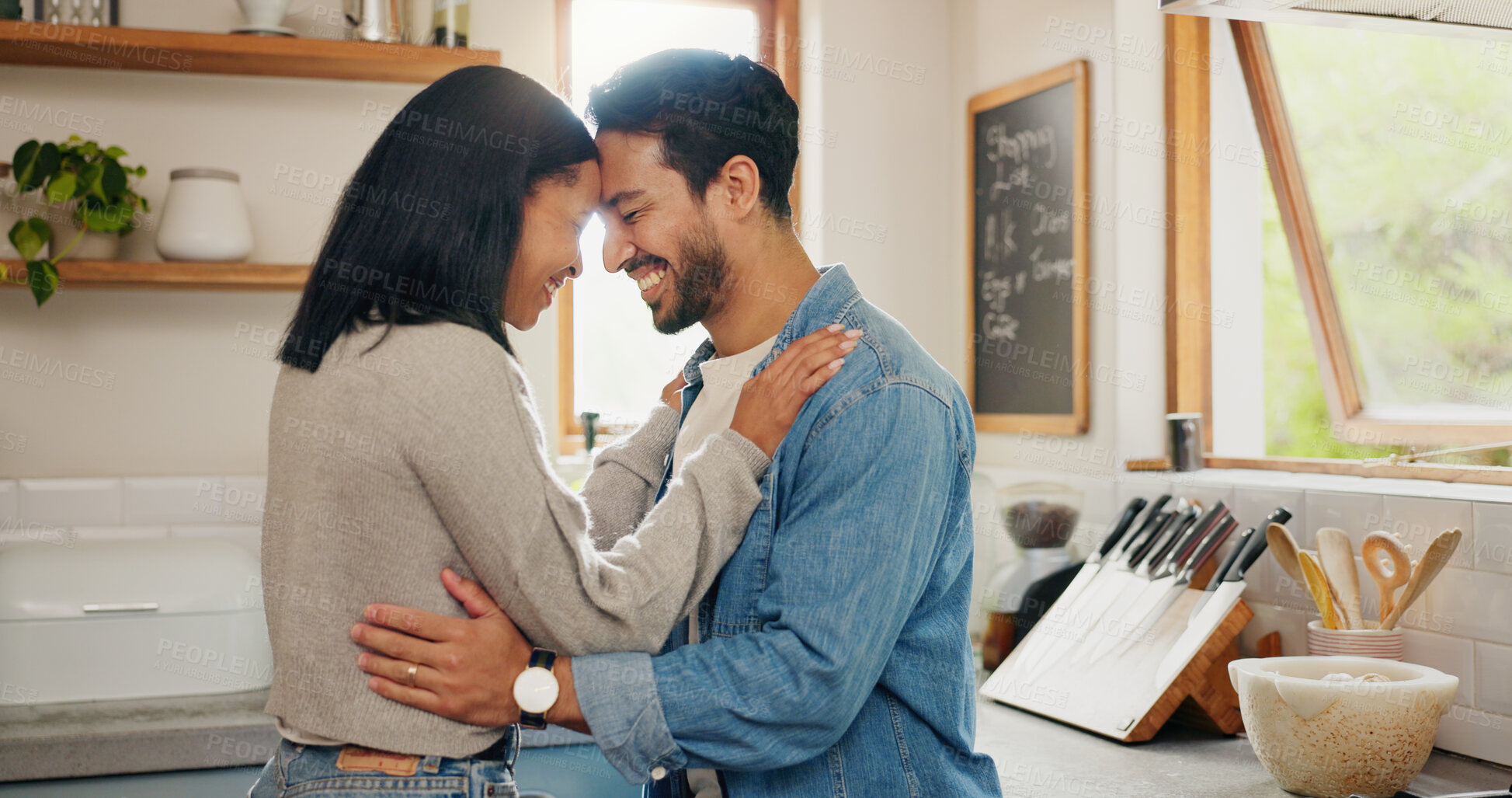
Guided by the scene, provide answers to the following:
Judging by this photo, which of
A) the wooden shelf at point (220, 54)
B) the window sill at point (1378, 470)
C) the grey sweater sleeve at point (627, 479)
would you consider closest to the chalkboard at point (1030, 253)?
the window sill at point (1378, 470)

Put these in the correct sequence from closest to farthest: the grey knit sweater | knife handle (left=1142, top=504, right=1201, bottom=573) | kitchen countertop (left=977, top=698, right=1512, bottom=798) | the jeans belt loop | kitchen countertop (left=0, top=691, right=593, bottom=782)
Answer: the grey knit sweater → the jeans belt loop → kitchen countertop (left=977, top=698, right=1512, bottom=798) → kitchen countertop (left=0, top=691, right=593, bottom=782) → knife handle (left=1142, top=504, right=1201, bottom=573)

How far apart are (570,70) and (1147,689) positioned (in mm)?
1930

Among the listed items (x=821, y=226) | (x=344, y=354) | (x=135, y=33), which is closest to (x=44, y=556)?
(x=135, y=33)

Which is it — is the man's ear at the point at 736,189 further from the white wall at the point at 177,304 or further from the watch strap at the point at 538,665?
the white wall at the point at 177,304

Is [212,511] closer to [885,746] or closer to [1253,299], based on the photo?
[885,746]

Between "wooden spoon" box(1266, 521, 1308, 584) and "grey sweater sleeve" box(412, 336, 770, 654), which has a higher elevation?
"grey sweater sleeve" box(412, 336, 770, 654)

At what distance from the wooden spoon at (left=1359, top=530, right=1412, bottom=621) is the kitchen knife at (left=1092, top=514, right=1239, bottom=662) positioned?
0.82ft

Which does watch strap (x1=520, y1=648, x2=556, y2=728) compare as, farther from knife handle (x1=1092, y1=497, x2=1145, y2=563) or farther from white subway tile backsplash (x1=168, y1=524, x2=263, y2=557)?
white subway tile backsplash (x1=168, y1=524, x2=263, y2=557)

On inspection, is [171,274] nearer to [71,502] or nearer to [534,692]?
[71,502]

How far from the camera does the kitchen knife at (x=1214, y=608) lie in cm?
176

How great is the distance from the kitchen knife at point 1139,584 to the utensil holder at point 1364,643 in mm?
349

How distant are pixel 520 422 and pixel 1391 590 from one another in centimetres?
126

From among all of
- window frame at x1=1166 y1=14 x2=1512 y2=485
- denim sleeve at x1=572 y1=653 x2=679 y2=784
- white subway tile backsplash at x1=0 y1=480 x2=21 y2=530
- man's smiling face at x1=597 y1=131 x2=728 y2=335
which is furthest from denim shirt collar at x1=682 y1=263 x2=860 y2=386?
white subway tile backsplash at x1=0 y1=480 x2=21 y2=530

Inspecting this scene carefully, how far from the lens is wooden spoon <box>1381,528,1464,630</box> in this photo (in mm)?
1515
